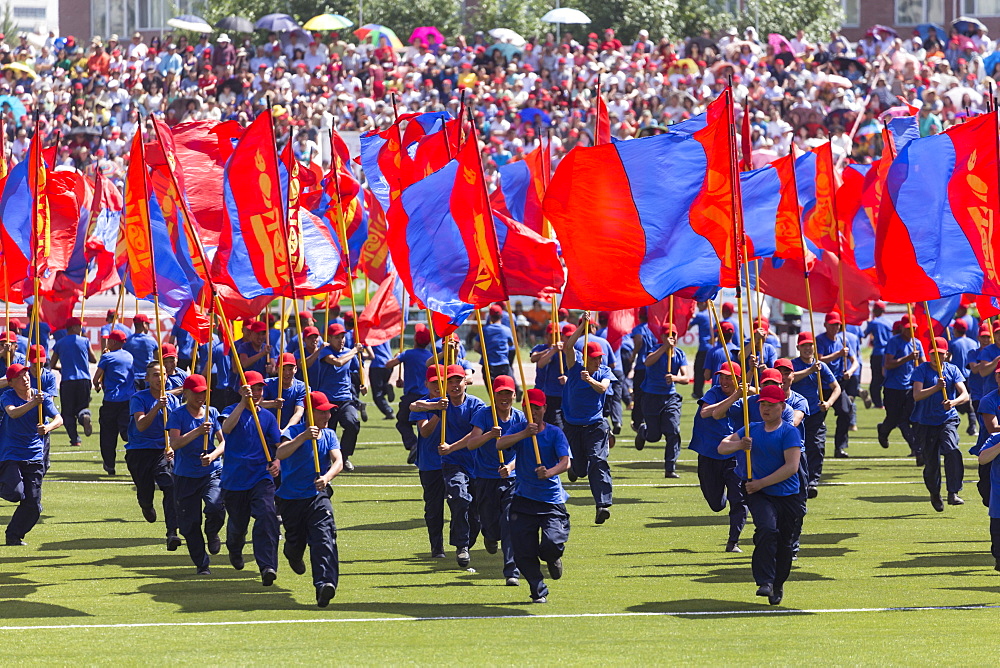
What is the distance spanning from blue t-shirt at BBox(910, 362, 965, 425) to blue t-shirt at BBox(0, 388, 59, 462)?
846cm

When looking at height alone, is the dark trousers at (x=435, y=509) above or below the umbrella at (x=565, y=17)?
below

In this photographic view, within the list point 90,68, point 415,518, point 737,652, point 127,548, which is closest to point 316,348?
point 415,518

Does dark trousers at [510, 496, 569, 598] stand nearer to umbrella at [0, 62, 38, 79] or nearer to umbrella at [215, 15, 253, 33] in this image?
umbrella at [0, 62, 38, 79]

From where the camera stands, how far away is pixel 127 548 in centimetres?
1536

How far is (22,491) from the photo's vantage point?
15125 mm

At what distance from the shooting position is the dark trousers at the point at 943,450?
17.3m

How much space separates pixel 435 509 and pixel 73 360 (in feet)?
29.9

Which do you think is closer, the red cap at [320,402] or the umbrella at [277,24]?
the red cap at [320,402]

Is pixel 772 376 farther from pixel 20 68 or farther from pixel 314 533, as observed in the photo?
pixel 20 68

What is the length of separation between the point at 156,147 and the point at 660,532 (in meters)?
6.46

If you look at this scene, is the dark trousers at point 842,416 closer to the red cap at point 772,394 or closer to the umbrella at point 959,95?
the red cap at point 772,394

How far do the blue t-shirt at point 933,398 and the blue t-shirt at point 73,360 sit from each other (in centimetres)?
1062

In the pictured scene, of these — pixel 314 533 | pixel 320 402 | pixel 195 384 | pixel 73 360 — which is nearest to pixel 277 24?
pixel 73 360

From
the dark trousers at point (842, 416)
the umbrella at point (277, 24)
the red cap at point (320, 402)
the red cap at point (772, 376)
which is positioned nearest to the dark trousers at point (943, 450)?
the dark trousers at point (842, 416)
